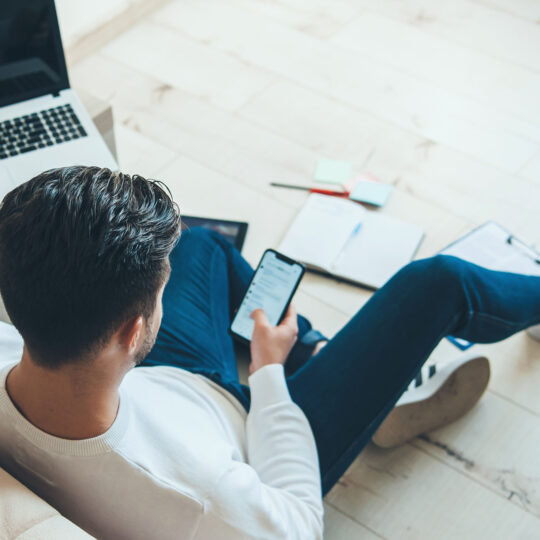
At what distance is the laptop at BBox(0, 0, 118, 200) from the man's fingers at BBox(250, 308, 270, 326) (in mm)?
409

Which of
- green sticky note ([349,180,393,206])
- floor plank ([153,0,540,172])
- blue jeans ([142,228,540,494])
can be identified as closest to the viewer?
blue jeans ([142,228,540,494])

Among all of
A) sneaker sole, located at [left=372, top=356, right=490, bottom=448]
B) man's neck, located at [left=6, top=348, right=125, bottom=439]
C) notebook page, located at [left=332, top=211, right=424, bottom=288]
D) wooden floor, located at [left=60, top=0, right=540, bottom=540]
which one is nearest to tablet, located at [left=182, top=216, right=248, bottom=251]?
wooden floor, located at [left=60, top=0, right=540, bottom=540]

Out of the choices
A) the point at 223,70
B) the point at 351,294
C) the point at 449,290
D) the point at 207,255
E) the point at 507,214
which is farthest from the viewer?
the point at 223,70

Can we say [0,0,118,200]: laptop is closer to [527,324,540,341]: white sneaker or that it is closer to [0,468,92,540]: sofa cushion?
[0,468,92,540]: sofa cushion

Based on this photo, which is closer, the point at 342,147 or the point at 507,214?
the point at 507,214

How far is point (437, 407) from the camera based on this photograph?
1360 millimetres

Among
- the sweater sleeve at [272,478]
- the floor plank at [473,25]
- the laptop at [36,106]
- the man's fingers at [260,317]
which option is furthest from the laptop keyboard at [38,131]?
the floor plank at [473,25]

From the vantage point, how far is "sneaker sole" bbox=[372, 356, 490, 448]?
133cm

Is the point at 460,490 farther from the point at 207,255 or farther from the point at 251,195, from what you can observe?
the point at 251,195

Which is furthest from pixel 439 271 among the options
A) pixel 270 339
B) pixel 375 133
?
pixel 375 133

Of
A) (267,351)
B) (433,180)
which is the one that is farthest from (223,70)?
(267,351)

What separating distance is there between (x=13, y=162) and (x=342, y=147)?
1.02 meters

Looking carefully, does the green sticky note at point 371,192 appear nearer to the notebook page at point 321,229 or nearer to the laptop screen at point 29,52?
the notebook page at point 321,229

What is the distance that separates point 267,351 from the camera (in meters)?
1.16
